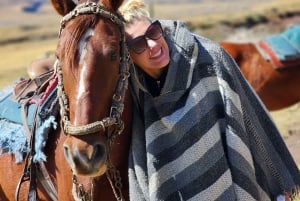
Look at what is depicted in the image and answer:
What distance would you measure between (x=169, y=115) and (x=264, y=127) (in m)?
0.67

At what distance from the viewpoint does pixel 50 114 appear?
379cm

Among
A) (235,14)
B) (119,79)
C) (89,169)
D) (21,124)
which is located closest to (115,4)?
(119,79)

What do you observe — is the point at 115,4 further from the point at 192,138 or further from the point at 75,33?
the point at 192,138

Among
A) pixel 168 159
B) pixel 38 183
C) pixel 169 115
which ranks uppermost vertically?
pixel 169 115

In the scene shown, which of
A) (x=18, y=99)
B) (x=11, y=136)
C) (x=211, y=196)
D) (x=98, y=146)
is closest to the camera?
(x=98, y=146)

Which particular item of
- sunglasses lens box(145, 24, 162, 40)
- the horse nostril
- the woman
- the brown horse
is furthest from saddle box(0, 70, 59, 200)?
the brown horse

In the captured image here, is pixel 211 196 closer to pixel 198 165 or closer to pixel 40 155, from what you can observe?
pixel 198 165

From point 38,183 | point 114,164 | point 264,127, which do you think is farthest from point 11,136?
point 264,127

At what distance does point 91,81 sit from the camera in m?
3.07

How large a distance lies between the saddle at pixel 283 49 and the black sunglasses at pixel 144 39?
21.8ft

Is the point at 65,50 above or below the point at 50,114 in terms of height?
above

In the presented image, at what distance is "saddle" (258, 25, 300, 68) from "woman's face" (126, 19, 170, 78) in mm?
6635

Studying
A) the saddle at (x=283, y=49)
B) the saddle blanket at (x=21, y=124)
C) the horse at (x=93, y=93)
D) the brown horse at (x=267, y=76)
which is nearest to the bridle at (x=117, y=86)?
the horse at (x=93, y=93)

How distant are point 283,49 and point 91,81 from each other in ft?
24.0
